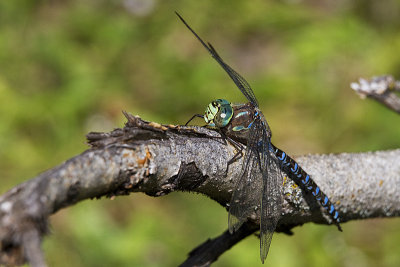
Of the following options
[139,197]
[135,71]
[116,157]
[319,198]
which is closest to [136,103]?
[135,71]

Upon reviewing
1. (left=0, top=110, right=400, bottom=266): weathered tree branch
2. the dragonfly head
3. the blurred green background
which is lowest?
(left=0, top=110, right=400, bottom=266): weathered tree branch

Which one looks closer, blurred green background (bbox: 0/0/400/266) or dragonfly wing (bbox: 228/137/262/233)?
dragonfly wing (bbox: 228/137/262/233)

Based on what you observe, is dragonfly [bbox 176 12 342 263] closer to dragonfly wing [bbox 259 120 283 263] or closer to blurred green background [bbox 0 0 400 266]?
dragonfly wing [bbox 259 120 283 263]

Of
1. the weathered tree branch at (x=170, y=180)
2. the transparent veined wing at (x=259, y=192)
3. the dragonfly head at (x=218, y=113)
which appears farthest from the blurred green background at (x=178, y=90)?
the weathered tree branch at (x=170, y=180)

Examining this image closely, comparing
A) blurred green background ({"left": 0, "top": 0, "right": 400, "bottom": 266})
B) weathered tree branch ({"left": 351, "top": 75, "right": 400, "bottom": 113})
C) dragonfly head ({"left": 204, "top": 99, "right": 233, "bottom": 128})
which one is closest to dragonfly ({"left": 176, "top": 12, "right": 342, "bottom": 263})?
dragonfly head ({"left": 204, "top": 99, "right": 233, "bottom": 128})

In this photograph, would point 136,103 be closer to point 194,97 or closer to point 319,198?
point 194,97

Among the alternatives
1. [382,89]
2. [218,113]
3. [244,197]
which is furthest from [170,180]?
[382,89]
